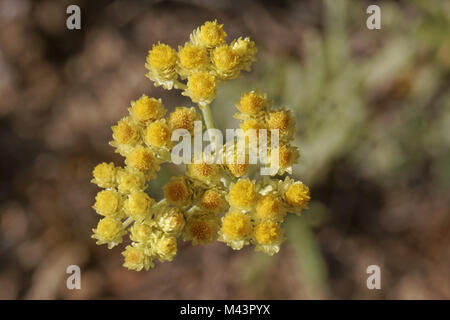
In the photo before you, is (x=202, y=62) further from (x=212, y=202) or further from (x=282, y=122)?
(x=212, y=202)

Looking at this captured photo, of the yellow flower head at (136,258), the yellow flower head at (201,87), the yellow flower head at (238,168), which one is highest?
the yellow flower head at (201,87)

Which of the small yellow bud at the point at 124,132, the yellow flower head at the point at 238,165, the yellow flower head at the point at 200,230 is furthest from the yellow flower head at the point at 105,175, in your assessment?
the yellow flower head at the point at 238,165

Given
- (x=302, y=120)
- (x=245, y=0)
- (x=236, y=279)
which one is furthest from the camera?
(x=245, y=0)

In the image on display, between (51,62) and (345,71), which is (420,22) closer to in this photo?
(345,71)

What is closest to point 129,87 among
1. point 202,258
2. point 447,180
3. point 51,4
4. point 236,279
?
point 51,4

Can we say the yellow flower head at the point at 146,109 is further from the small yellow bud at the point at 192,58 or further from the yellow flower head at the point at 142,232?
the yellow flower head at the point at 142,232

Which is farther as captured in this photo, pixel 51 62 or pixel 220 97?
pixel 51 62

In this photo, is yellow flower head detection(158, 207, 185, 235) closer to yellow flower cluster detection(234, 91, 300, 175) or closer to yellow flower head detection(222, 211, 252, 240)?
yellow flower head detection(222, 211, 252, 240)

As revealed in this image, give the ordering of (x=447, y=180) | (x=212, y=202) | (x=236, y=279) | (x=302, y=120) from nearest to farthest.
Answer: (x=212, y=202) < (x=302, y=120) < (x=447, y=180) < (x=236, y=279)
